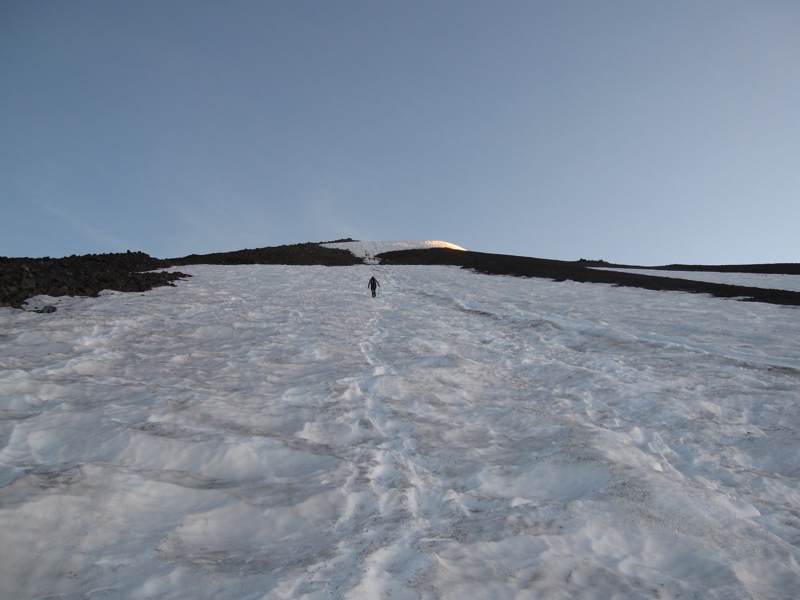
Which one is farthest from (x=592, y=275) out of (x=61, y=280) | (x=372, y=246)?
(x=372, y=246)

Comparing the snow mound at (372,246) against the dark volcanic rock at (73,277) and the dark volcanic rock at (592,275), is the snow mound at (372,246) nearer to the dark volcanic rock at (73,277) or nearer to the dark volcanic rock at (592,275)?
the dark volcanic rock at (592,275)

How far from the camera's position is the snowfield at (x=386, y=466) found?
3.64m

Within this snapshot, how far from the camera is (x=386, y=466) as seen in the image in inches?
215

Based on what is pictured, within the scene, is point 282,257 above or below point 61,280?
above

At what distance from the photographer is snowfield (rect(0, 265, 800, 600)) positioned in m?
3.64

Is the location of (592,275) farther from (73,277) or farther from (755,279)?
(73,277)

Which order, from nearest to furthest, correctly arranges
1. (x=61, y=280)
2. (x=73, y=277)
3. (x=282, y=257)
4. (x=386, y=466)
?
(x=386, y=466)
(x=61, y=280)
(x=73, y=277)
(x=282, y=257)

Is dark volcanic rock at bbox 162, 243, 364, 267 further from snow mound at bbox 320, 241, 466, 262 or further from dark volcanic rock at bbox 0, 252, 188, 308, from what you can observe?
dark volcanic rock at bbox 0, 252, 188, 308

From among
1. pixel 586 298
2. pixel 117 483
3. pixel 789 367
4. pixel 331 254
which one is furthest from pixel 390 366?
pixel 331 254

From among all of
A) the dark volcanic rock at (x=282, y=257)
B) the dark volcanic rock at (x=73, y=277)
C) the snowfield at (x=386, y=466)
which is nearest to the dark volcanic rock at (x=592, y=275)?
the dark volcanic rock at (x=282, y=257)

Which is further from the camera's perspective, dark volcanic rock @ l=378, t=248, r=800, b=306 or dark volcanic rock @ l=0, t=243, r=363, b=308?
dark volcanic rock @ l=378, t=248, r=800, b=306

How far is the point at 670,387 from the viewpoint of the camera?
8.78 meters

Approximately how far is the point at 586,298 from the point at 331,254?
30.3m

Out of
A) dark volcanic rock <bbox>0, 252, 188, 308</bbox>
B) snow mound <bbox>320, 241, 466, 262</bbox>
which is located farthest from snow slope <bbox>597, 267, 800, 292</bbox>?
dark volcanic rock <bbox>0, 252, 188, 308</bbox>
